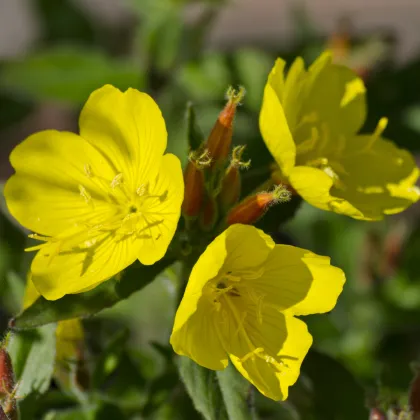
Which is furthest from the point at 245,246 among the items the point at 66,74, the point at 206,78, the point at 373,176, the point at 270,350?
the point at 66,74

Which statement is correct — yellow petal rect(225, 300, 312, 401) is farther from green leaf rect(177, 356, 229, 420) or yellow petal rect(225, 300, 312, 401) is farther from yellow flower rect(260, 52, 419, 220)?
yellow flower rect(260, 52, 419, 220)

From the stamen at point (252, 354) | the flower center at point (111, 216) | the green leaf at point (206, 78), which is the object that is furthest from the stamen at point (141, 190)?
the green leaf at point (206, 78)

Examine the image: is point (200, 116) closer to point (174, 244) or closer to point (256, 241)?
point (174, 244)

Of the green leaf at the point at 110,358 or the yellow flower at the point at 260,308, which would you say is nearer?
the yellow flower at the point at 260,308

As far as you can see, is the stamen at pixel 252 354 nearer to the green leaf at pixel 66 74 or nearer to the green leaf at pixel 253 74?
the green leaf at pixel 253 74

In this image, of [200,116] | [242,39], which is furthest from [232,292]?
[242,39]

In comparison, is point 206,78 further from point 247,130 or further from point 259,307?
point 259,307
